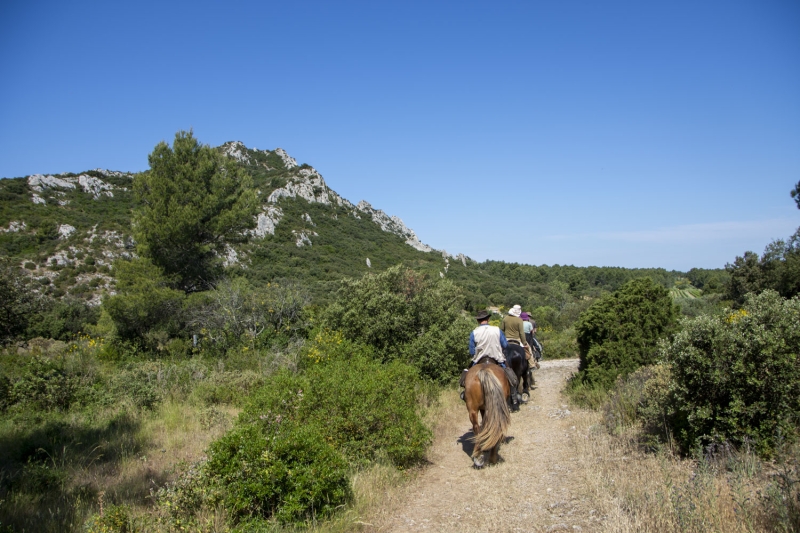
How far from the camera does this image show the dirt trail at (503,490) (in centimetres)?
465

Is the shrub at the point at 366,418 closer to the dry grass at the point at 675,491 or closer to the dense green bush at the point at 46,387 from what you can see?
the dry grass at the point at 675,491

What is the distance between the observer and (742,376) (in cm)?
508

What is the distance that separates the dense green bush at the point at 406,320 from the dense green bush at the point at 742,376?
690 centimetres

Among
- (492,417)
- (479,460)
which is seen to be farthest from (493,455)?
(492,417)

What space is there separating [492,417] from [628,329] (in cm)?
447

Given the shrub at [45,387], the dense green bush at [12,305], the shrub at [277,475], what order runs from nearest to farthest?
1. the shrub at [277,475]
2. the shrub at [45,387]
3. the dense green bush at [12,305]

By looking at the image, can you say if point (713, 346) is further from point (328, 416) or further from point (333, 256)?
point (333, 256)

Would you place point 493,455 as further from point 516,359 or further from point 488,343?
point 516,359

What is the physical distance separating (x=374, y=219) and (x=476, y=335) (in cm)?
6922

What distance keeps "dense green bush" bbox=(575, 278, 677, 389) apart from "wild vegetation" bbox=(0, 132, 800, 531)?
0.03m

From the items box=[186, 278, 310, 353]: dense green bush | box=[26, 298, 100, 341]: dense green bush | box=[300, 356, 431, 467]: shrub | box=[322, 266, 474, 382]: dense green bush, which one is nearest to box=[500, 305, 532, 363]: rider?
box=[322, 266, 474, 382]: dense green bush

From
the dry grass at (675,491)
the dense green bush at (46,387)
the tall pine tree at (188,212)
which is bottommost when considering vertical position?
the dry grass at (675,491)

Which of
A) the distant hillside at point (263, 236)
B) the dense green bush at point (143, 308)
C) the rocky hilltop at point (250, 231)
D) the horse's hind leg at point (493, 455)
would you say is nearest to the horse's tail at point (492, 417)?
the horse's hind leg at point (493, 455)

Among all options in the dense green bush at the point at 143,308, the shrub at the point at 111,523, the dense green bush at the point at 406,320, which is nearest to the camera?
the shrub at the point at 111,523
